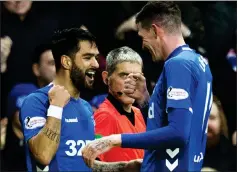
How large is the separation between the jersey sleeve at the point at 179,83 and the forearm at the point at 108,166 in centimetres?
58

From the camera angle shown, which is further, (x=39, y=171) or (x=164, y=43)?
(x=39, y=171)

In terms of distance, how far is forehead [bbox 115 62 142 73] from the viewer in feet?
8.72

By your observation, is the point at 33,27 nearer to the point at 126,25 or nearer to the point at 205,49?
the point at 126,25

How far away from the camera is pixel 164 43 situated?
2023 mm

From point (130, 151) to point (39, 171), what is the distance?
45 centimetres

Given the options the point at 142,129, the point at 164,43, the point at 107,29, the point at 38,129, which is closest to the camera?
the point at 164,43

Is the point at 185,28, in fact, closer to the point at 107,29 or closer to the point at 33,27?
the point at 107,29

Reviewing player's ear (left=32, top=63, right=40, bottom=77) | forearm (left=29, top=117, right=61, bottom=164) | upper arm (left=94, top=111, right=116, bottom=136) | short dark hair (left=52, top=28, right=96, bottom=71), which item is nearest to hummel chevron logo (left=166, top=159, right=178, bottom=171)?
forearm (left=29, top=117, right=61, bottom=164)

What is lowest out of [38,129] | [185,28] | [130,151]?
Result: [130,151]

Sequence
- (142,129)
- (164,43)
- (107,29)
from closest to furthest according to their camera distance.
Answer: (164,43) → (142,129) → (107,29)

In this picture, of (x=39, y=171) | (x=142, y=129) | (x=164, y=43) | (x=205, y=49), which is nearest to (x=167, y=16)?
(x=164, y=43)

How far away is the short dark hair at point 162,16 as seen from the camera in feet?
6.65

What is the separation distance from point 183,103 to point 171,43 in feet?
0.89

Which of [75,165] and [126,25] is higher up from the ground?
[126,25]
